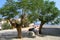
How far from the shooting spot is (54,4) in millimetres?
23797

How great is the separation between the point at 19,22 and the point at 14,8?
2.10m

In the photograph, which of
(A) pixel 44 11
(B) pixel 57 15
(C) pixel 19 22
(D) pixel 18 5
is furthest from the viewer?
(B) pixel 57 15

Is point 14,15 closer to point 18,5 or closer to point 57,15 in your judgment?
point 18,5

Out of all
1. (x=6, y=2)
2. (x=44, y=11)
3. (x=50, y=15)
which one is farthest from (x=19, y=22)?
(x=50, y=15)

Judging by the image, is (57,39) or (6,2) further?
(57,39)

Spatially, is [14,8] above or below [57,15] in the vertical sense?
above

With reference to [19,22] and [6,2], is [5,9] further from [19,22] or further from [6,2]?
[19,22]

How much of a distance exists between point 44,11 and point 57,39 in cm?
477

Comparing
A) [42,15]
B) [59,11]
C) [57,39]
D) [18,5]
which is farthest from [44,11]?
[18,5]

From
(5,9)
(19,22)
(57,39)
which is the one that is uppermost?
(5,9)

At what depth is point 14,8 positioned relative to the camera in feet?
60.2

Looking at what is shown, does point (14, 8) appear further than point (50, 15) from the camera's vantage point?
No

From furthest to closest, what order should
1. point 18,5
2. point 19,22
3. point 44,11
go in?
1. point 44,11
2. point 19,22
3. point 18,5

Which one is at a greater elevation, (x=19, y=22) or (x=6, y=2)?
(x=6, y=2)
